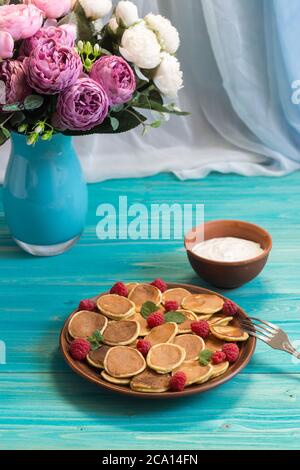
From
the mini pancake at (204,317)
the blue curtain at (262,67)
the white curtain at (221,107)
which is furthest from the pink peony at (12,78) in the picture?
the blue curtain at (262,67)

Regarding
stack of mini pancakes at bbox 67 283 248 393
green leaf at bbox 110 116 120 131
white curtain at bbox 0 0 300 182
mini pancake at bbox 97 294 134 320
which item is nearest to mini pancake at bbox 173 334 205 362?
stack of mini pancakes at bbox 67 283 248 393

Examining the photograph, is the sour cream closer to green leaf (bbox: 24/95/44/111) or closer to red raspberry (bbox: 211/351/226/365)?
red raspberry (bbox: 211/351/226/365)

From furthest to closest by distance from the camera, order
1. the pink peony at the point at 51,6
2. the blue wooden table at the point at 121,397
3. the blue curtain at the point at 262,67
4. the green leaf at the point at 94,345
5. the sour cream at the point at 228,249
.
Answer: the blue curtain at the point at 262,67
the sour cream at the point at 228,249
the pink peony at the point at 51,6
the green leaf at the point at 94,345
the blue wooden table at the point at 121,397

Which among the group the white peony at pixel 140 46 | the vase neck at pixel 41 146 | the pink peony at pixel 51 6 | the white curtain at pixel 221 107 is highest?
the pink peony at pixel 51 6

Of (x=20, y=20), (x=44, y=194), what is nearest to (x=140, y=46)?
(x=20, y=20)

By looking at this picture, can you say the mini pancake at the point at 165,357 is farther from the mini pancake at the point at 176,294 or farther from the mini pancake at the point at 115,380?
the mini pancake at the point at 176,294

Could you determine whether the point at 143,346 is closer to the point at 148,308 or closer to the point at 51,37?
the point at 148,308
